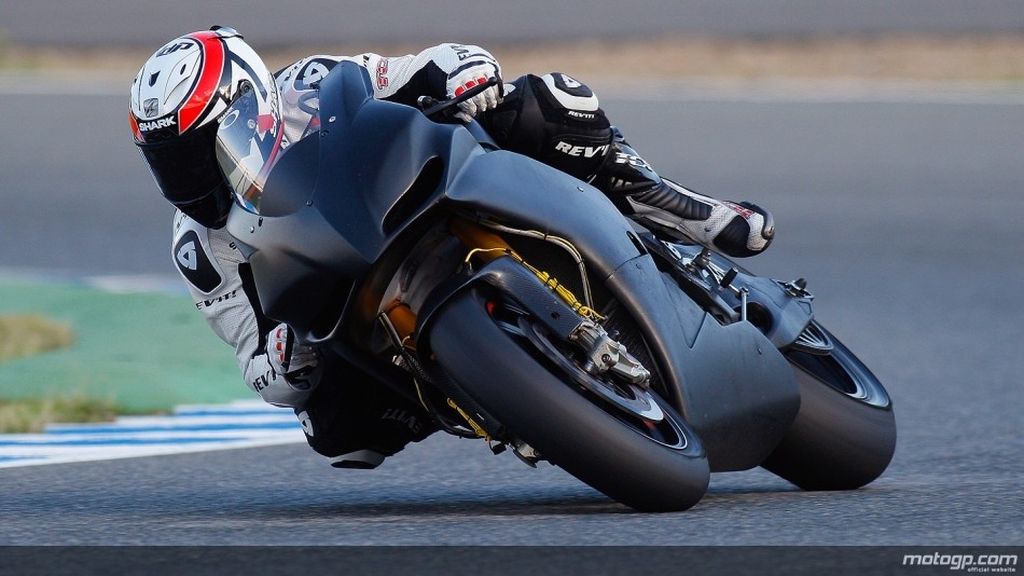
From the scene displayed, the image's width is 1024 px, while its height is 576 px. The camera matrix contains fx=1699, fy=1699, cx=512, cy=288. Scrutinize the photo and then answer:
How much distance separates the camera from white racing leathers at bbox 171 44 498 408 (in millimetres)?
4168

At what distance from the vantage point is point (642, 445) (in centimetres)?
358

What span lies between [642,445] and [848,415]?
1.13m

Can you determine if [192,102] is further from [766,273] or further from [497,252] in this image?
[766,273]

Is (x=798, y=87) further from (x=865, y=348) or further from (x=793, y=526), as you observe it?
(x=793, y=526)

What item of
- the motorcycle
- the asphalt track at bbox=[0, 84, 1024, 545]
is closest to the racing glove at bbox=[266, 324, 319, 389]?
the motorcycle

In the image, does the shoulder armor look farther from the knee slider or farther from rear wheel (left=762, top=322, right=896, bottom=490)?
rear wheel (left=762, top=322, right=896, bottom=490)

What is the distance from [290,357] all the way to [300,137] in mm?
534

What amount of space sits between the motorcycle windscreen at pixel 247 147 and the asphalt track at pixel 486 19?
39.1ft

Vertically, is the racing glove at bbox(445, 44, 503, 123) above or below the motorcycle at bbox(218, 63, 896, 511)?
above

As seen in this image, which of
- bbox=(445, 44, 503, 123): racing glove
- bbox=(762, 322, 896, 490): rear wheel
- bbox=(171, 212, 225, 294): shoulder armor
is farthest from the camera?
bbox=(762, 322, 896, 490): rear wheel

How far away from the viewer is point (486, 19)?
52.7 ft

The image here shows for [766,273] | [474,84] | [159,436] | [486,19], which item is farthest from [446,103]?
[486,19]

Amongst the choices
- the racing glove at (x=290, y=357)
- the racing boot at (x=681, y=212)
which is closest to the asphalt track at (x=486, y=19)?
the racing boot at (x=681, y=212)

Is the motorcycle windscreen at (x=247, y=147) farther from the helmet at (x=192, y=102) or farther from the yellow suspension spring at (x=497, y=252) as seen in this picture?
the yellow suspension spring at (x=497, y=252)
